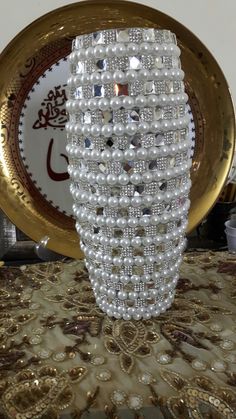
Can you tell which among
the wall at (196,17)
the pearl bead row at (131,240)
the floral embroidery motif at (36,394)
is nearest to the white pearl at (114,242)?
the pearl bead row at (131,240)

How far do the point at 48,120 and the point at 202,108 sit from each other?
0.18m

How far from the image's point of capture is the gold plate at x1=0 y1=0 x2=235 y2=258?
49cm

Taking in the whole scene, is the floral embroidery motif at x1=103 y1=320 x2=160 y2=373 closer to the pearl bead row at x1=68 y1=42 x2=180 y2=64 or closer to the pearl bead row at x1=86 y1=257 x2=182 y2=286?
the pearl bead row at x1=86 y1=257 x2=182 y2=286

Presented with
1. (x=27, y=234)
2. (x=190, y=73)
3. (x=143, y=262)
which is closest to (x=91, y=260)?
(x=143, y=262)

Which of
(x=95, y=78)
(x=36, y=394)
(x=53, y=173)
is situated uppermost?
(x=95, y=78)

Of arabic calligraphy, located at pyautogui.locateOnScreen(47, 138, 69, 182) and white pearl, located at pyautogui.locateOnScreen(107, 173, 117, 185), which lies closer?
white pearl, located at pyautogui.locateOnScreen(107, 173, 117, 185)

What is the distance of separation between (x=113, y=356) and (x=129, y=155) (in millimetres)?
153

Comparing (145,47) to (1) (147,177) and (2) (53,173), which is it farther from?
(2) (53,173)

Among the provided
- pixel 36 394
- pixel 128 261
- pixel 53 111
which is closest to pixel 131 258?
pixel 128 261

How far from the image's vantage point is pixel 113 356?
346 mm

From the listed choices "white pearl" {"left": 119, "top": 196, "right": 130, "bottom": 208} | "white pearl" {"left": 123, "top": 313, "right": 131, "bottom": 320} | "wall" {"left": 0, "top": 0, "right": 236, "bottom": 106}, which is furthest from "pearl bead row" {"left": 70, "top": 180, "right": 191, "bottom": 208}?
"wall" {"left": 0, "top": 0, "right": 236, "bottom": 106}

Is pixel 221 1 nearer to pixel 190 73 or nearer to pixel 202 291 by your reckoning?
pixel 190 73

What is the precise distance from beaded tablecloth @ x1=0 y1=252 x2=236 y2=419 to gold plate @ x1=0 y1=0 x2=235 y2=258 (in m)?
0.09

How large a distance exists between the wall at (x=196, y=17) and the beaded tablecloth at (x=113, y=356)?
0.33 m
